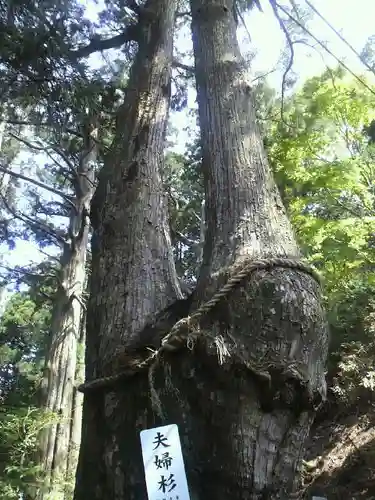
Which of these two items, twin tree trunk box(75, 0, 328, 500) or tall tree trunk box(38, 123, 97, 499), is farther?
tall tree trunk box(38, 123, 97, 499)

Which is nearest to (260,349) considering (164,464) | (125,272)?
(164,464)

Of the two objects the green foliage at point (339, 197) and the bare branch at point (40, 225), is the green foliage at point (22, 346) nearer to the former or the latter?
the bare branch at point (40, 225)

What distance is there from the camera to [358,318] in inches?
269

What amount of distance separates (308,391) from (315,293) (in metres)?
0.37

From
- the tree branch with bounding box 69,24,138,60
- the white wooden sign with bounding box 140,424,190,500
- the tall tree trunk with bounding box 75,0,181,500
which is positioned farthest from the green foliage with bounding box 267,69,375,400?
the white wooden sign with bounding box 140,424,190,500

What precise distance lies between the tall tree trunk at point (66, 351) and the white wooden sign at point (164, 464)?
3.94 metres

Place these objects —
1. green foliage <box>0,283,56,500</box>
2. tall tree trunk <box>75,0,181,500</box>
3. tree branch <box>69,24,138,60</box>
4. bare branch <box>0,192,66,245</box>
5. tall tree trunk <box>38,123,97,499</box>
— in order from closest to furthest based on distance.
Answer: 1. tall tree trunk <box>75,0,181,500</box>
2. tree branch <box>69,24,138,60</box>
3. tall tree trunk <box>38,123,97,499</box>
4. bare branch <box>0,192,66,245</box>
5. green foliage <box>0,283,56,500</box>

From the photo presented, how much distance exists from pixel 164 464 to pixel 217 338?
0.42m

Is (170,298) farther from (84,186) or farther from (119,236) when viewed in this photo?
(84,186)

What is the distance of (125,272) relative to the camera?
7.58 ft

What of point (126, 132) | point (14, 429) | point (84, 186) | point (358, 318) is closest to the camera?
point (126, 132)

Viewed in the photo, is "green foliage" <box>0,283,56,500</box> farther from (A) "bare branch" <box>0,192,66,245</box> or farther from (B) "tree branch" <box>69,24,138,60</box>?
(B) "tree branch" <box>69,24,138,60</box>

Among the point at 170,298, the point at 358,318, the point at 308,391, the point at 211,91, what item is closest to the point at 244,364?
the point at 308,391

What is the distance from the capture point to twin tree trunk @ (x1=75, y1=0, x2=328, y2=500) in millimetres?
1694
